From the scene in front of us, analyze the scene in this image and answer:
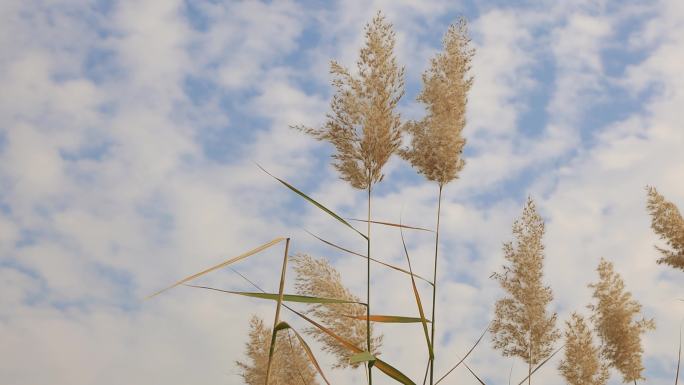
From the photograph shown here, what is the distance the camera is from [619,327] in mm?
6359

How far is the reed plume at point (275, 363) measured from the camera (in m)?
6.14

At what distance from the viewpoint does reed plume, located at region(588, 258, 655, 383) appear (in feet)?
20.7

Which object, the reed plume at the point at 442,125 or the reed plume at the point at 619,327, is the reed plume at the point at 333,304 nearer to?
the reed plume at the point at 442,125

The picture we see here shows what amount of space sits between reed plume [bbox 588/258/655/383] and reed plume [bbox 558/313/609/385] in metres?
0.11

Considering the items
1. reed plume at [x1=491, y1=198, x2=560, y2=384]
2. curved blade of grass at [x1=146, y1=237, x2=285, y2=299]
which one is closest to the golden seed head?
reed plume at [x1=491, y1=198, x2=560, y2=384]

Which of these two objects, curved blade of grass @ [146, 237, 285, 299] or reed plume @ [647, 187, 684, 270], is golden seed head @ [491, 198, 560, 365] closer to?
reed plume @ [647, 187, 684, 270]

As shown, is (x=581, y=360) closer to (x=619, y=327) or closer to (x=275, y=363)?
(x=619, y=327)

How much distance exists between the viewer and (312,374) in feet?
21.1

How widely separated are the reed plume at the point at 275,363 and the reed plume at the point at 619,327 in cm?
272

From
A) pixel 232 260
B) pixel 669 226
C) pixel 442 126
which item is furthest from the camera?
pixel 669 226

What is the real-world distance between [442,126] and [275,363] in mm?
3298

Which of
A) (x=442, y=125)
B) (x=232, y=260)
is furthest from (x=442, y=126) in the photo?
(x=232, y=260)

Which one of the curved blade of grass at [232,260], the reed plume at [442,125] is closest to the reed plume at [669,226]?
the reed plume at [442,125]

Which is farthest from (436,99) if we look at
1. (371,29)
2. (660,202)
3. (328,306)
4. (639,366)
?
(639,366)
